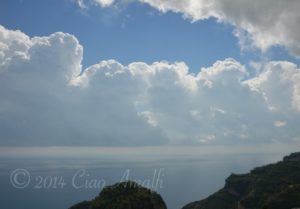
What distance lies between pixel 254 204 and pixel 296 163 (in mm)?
34638

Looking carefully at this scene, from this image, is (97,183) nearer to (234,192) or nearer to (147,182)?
(147,182)

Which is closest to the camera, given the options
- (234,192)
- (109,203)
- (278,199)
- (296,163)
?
(109,203)

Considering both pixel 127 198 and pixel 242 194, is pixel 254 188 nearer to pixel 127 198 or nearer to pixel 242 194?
pixel 242 194

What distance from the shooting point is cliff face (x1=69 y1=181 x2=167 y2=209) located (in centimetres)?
6619

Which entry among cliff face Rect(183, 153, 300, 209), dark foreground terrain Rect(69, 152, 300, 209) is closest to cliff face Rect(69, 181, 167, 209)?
dark foreground terrain Rect(69, 152, 300, 209)

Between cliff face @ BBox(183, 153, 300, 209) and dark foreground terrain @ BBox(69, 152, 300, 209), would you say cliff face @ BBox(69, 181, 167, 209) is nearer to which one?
dark foreground terrain @ BBox(69, 152, 300, 209)

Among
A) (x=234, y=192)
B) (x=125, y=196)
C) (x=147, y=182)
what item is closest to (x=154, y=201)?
(x=125, y=196)

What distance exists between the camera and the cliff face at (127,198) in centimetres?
6619

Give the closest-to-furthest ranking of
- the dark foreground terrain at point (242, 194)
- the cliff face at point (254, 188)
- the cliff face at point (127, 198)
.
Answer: the cliff face at point (127, 198), the dark foreground terrain at point (242, 194), the cliff face at point (254, 188)

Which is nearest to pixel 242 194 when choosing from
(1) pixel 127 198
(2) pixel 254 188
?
(2) pixel 254 188

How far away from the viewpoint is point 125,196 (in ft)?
223

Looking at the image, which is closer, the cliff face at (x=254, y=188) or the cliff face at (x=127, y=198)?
the cliff face at (x=127, y=198)

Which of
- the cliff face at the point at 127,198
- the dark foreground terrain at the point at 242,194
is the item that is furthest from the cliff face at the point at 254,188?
the cliff face at the point at 127,198

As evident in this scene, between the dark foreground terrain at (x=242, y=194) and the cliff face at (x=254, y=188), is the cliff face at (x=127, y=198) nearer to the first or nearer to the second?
the dark foreground terrain at (x=242, y=194)
